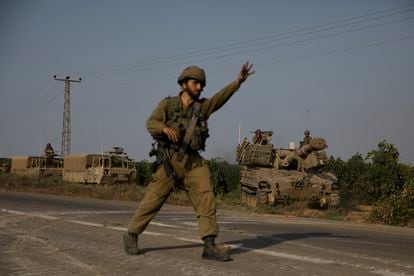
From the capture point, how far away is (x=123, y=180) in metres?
33.8

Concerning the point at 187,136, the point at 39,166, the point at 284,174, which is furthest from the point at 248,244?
the point at 39,166

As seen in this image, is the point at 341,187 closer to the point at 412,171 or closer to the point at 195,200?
the point at 412,171

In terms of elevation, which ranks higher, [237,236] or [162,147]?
[162,147]

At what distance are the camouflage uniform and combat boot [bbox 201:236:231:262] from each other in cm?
9

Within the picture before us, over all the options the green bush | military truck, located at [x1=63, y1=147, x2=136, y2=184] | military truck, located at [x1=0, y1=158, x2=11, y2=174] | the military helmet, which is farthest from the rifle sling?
military truck, located at [x1=0, y1=158, x2=11, y2=174]

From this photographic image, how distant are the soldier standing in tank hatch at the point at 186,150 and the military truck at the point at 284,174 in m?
15.0

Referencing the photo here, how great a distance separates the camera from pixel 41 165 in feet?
131

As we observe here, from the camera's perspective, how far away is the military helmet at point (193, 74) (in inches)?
239

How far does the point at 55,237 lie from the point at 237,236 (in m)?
2.46

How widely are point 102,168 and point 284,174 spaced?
1434cm

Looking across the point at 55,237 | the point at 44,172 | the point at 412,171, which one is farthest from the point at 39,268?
the point at 44,172

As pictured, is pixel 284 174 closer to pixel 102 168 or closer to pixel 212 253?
pixel 102 168

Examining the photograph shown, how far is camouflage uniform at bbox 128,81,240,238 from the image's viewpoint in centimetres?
596

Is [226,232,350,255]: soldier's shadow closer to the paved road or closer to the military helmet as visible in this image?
the paved road
